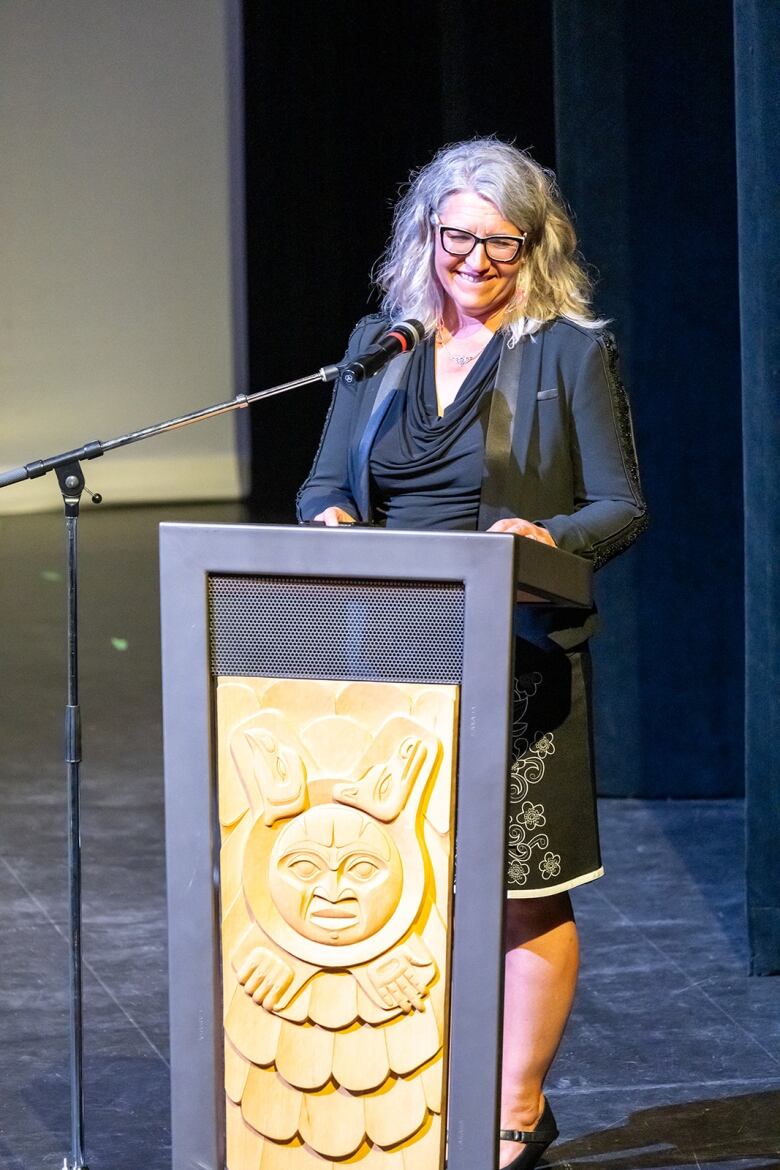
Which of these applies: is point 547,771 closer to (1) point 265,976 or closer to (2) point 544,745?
(2) point 544,745

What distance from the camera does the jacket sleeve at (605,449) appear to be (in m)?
2.15

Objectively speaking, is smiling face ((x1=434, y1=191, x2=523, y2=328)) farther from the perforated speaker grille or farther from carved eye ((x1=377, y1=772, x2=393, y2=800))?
carved eye ((x1=377, y1=772, x2=393, y2=800))

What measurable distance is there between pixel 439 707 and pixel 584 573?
340 millimetres

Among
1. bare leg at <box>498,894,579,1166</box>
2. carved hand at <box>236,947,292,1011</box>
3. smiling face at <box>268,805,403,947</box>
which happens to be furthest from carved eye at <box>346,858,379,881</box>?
bare leg at <box>498,894,579,1166</box>

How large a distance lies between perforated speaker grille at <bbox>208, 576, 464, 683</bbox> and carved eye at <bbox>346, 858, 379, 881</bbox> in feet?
0.61

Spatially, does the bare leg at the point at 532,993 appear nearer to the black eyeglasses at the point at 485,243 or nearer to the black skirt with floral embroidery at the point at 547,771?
the black skirt with floral embroidery at the point at 547,771

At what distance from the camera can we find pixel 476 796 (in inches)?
66.2

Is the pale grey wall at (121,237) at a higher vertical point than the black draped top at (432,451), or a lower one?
higher

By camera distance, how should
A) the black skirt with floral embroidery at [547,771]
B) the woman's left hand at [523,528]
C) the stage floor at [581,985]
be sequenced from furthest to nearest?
the stage floor at [581,985] < the black skirt with floral embroidery at [547,771] < the woman's left hand at [523,528]

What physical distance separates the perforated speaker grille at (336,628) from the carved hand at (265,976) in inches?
11.7

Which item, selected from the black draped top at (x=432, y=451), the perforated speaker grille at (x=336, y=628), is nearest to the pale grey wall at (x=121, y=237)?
the black draped top at (x=432, y=451)

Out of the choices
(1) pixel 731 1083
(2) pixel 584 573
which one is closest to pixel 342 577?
(2) pixel 584 573

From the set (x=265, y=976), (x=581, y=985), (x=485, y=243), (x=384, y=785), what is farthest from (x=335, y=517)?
(x=581, y=985)

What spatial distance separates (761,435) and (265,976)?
5.97 ft
